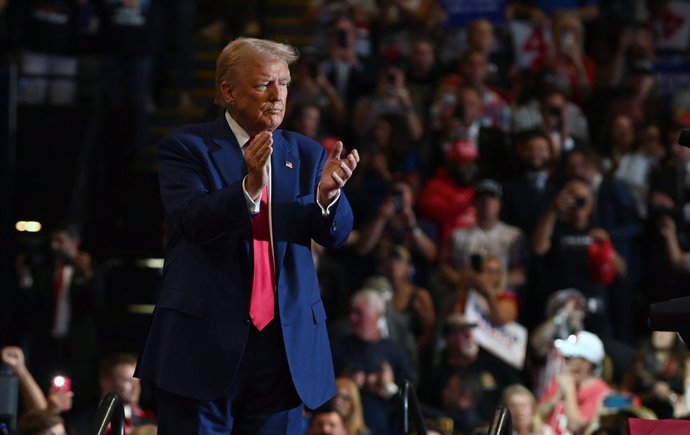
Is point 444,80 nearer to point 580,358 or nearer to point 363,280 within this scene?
point 363,280

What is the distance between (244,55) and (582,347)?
5566 mm

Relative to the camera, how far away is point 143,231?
11672 mm

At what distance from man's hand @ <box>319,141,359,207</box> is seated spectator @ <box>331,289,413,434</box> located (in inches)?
197

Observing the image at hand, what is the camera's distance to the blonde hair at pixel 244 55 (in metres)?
4.11

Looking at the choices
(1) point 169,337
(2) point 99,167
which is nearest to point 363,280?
(2) point 99,167

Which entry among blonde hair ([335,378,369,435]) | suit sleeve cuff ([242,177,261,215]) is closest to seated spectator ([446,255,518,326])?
blonde hair ([335,378,369,435])

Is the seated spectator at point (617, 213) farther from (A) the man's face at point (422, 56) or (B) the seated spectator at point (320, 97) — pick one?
(B) the seated spectator at point (320, 97)

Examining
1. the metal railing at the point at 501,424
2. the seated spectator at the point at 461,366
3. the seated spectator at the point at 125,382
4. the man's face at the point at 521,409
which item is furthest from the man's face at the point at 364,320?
the metal railing at the point at 501,424

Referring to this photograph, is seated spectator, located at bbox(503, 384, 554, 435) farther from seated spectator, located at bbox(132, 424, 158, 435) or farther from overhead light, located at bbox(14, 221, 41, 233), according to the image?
overhead light, located at bbox(14, 221, 41, 233)

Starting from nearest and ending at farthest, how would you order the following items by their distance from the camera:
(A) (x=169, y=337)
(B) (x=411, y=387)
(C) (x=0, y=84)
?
(A) (x=169, y=337) → (B) (x=411, y=387) → (C) (x=0, y=84)

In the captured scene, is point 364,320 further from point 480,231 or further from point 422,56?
point 422,56

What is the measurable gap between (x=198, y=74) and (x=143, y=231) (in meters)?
2.17

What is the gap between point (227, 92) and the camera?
13.7 ft

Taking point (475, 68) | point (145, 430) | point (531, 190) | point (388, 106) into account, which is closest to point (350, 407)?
point (145, 430)
